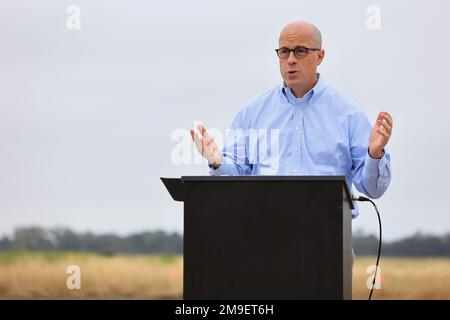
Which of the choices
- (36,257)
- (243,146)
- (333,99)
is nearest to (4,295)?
(36,257)

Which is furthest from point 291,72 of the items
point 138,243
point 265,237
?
point 138,243

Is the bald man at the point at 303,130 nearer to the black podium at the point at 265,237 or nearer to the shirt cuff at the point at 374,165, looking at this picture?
the shirt cuff at the point at 374,165

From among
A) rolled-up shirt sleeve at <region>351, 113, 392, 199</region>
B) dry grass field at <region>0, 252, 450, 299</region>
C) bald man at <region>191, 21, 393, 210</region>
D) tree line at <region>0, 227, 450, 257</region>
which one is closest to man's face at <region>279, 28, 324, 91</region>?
bald man at <region>191, 21, 393, 210</region>

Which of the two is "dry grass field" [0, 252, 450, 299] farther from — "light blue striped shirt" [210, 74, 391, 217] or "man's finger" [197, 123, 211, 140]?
"man's finger" [197, 123, 211, 140]

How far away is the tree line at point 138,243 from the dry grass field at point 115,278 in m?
0.06

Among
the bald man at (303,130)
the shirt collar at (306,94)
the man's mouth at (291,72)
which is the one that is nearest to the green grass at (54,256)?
the bald man at (303,130)

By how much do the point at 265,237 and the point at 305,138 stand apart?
937mm

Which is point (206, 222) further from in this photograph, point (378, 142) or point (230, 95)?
point (230, 95)

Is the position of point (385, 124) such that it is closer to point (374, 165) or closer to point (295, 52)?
point (374, 165)

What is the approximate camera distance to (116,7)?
14.0ft

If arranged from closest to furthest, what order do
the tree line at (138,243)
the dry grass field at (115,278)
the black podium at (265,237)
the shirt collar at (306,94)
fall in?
the black podium at (265,237)
the shirt collar at (306,94)
the tree line at (138,243)
the dry grass field at (115,278)

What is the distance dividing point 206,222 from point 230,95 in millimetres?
1889

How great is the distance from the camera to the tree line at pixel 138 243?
401 cm

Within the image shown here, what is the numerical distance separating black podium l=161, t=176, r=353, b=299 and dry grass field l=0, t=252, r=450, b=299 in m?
1.97
